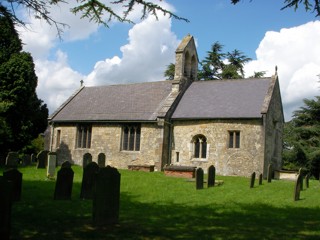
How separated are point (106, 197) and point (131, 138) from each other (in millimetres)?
18031

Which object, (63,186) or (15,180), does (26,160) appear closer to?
(63,186)

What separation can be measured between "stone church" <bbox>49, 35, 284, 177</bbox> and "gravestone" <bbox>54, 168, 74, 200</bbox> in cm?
1336

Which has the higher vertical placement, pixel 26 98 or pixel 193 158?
pixel 26 98

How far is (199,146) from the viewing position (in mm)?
24141

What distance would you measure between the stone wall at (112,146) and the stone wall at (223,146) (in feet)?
4.10

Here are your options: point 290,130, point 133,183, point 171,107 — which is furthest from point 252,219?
point 290,130

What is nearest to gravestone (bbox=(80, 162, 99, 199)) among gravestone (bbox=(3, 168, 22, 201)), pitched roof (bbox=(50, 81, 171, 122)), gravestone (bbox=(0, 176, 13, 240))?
gravestone (bbox=(3, 168, 22, 201))

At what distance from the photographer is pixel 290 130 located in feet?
105

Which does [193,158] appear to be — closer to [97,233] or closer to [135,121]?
[135,121]

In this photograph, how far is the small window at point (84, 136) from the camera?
2784cm

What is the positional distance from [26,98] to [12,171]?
2115 centimetres

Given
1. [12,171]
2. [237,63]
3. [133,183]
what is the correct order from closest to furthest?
[12,171]
[133,183]
[237,63]

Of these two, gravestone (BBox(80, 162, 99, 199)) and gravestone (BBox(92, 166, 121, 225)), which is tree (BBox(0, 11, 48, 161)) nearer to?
gravestone (BBox(80, 162, 99, 199))

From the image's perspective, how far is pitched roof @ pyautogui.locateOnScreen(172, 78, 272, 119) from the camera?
23328 mm
